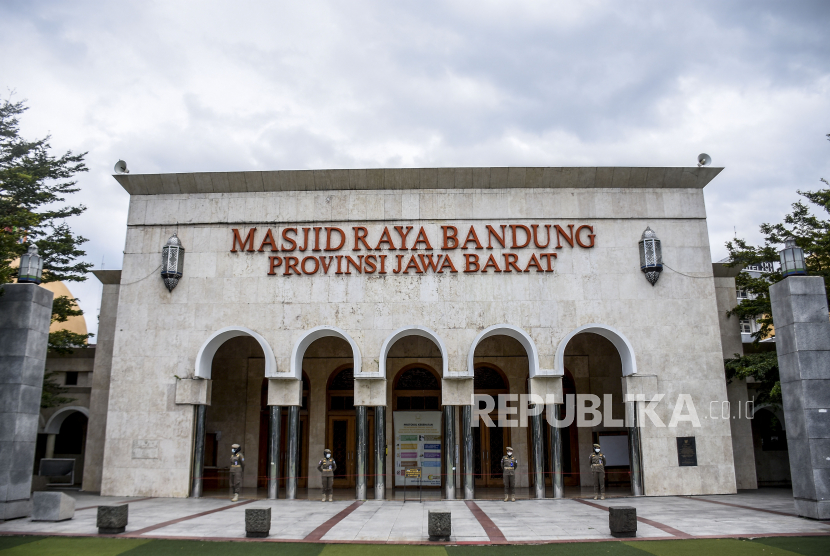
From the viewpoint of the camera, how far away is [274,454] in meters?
19.5

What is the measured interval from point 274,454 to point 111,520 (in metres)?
7.23

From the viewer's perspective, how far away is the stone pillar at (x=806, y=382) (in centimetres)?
1445

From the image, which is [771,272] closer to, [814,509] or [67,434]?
[814,509]

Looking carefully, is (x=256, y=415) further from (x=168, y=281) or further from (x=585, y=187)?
(x=585, y=187)

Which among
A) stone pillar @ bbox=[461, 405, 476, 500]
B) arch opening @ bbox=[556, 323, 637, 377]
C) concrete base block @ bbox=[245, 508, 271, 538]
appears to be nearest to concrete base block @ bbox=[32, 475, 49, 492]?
concrete base block @ bbox=[245, 508, 271, 538]

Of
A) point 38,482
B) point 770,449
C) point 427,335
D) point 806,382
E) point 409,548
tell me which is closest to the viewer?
point 409,548

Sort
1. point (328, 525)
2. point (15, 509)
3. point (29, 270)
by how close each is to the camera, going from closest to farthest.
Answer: point (328, 525) → point (15, 509) → point (29, 270)

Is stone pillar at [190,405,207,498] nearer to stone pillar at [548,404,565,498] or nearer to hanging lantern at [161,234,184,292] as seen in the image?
hanging lantern at [161,234,184,292]

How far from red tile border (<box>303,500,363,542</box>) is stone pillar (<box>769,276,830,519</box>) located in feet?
36.1

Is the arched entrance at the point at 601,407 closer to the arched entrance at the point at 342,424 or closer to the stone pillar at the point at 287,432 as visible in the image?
the arched entrance at the point at 342,424

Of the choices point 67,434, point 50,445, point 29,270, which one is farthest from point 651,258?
point 50,445

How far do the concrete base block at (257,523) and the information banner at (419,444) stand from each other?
414 inches

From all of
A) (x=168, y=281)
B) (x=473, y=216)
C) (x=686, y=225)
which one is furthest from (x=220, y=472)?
(x=686, y=225)

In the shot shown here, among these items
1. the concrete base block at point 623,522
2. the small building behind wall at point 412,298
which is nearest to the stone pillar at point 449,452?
the small building behind wall at point 412,298
